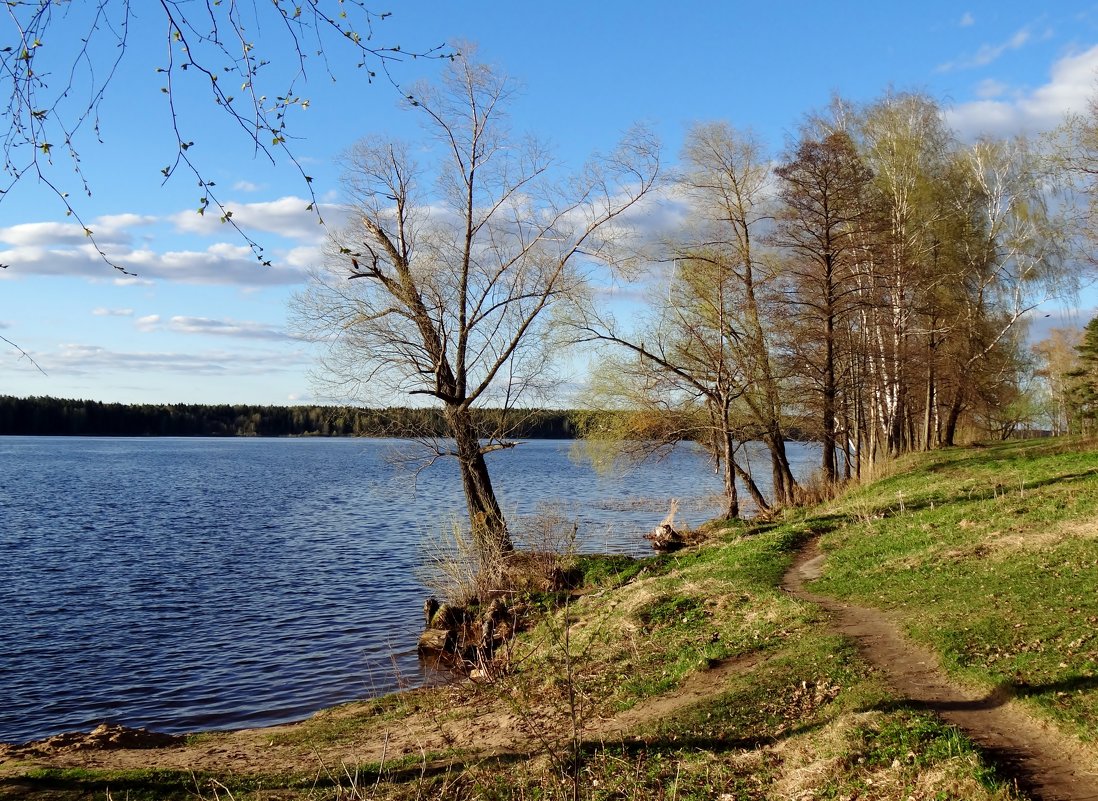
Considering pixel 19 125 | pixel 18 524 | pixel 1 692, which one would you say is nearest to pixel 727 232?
pixel 1 692

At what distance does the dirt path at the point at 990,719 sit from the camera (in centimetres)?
639

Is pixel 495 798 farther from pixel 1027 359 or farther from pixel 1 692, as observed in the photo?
pixel 1027 359

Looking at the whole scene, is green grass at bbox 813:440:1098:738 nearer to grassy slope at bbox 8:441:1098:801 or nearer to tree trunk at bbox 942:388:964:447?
grassy slope at bbox 8:441:1098:801

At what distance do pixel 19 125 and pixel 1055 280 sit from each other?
119 feet

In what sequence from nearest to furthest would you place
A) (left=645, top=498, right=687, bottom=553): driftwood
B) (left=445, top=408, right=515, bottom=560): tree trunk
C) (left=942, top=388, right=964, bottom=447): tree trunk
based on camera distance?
(left=445, top=408, right=515, bottom=560): tree trunk
(left=645, top=498, right=687, bottom=553): driftwood
(left=942, top=388, right=964, bottom=447): tree trunk

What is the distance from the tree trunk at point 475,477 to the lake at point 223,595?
1320 millimetres

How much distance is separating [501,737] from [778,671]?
3.25 metres

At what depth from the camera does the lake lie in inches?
553

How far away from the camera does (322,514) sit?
38.9m

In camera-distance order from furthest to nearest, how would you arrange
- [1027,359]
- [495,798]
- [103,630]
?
[1027,359] < [103,630] < [495,798]

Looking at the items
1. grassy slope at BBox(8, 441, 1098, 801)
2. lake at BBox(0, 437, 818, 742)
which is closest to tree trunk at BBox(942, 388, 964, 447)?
lake at BBox(0, 437, 818, 742)

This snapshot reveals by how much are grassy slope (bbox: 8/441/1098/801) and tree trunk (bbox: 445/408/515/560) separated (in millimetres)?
2451

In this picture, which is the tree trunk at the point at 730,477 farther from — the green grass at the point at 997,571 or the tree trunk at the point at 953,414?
the tree trunk at the point at 953,414

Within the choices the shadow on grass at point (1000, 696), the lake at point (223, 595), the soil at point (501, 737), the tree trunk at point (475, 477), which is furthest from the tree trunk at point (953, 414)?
the shadow on grass at point (1000, 696)
